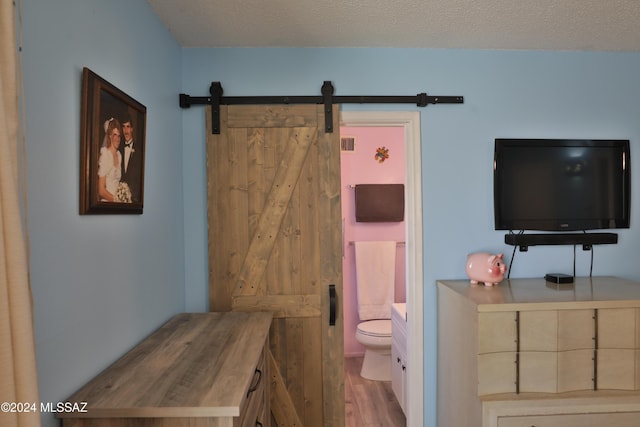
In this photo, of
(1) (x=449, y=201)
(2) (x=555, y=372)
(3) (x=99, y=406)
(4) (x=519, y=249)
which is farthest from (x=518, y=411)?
(3) (x=99, y=406)

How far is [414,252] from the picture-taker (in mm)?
2348

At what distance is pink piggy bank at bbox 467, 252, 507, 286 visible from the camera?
6.93ft

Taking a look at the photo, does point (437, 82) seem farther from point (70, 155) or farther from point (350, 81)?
point (70, 155)

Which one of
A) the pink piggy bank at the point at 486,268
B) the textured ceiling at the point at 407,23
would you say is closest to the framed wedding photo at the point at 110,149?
the textured ceiling at the point at 407,23

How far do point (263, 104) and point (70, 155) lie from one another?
1.24 metres

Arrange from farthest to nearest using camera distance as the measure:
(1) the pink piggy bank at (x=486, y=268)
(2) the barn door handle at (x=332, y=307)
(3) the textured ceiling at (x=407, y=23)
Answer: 1. (2) the barn door handle at (x=332, y=307)
2. (1) the pink piggy bank at (x=486, y=268)
3. (3) the textured ceiling at (x=407, y=23)

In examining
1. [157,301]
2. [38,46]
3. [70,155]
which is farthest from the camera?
[157,301]

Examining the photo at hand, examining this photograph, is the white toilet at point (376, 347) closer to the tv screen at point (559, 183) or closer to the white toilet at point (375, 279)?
the white toilet at point (375, 279)

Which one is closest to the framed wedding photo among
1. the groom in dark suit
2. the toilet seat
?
the groom in dark suit

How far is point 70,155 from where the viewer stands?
1.19 m

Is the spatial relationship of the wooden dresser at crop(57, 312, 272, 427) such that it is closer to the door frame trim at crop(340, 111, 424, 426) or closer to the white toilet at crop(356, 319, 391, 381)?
the door frame trim at crop(340, 111, 424, 426)

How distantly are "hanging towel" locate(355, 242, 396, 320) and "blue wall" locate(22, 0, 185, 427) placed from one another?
2205 mm

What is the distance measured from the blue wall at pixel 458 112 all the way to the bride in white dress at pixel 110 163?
0.83m

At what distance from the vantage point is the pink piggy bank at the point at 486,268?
2.11m
